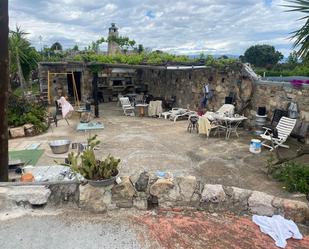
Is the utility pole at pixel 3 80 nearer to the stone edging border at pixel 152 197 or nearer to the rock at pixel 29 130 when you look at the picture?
the stone edging border at pixel 152 197

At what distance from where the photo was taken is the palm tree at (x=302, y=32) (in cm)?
430

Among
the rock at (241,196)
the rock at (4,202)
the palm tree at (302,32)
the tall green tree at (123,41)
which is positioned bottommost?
the rock at (4,202)

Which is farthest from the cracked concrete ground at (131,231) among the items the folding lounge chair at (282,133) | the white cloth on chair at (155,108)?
the white cloth on chair at (155,108)

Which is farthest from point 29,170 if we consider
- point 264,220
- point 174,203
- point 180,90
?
point 180,90

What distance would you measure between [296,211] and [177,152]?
11.9 feet

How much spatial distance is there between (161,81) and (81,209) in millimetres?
11890

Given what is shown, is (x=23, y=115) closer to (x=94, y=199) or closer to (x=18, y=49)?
(x=18, y=49)

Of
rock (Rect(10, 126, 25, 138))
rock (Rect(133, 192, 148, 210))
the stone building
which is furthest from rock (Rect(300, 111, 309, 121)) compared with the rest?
rock (Rect(10, 126, 25, 138))

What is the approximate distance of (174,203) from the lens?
374cm

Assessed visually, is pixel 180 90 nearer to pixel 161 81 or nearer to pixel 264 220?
pixel 161 81

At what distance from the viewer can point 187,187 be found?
3.75 m

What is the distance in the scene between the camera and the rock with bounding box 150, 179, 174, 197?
371 cm

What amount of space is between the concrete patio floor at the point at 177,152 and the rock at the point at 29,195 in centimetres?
201

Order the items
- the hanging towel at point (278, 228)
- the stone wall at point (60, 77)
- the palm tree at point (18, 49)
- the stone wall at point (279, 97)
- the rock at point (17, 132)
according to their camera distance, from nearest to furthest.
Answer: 1. the hanging towel at point (278, 228)
2. the stone wall at point (279, 97)
3. the rock at point (17, 132)
4. the palm tree at point (18, 49)
5. the stone wall at point (60, 77)
